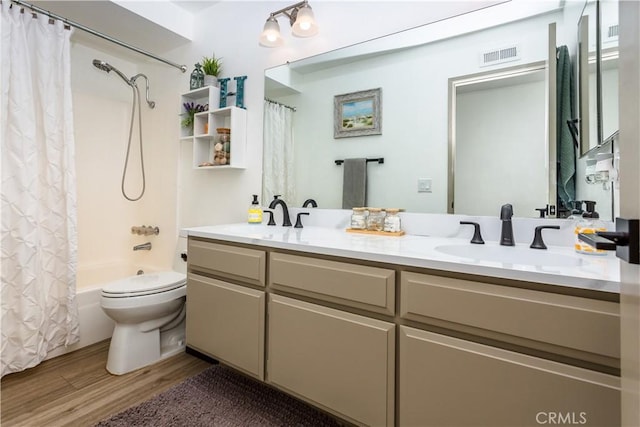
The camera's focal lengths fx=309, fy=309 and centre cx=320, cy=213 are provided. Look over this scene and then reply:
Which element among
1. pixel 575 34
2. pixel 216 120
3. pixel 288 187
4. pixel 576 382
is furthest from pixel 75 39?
pixel 576 382

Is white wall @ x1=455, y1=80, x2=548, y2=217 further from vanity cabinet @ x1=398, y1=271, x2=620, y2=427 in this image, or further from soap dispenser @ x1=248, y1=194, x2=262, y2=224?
soap dispenser @ x1=248, y1=194, x2=262, y2=224

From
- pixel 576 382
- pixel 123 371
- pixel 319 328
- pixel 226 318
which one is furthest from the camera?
pixel 123 371

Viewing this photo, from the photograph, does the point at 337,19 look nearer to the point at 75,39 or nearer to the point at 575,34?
the point at 575,34

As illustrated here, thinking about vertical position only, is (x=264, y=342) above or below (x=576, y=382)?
below

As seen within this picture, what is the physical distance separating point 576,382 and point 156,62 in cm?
325

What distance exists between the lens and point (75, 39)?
2414 millimetres

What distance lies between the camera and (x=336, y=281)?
1150mm

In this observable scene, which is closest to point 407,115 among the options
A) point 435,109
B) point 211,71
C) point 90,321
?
point 435,109

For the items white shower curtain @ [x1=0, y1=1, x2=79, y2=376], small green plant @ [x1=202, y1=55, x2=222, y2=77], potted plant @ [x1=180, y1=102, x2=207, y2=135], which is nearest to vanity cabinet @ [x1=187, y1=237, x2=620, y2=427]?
white shower curtain @ [x1=0, y1=1, x2=79, y2=376]

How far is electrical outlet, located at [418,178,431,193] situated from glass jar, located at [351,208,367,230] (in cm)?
31

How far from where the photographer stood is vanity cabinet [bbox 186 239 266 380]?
1387 millimetres

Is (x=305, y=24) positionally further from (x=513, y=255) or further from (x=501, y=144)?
(x=513, y=255)

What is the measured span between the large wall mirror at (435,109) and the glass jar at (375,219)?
8cm

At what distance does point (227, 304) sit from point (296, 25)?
5.06 feet
